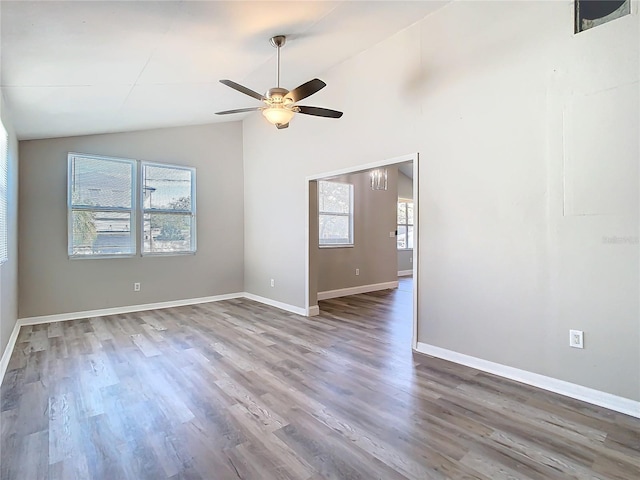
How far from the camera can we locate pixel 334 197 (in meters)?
6.54

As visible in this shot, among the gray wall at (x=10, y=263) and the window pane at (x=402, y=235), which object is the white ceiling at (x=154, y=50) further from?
the window pane at (x=402, y=235)

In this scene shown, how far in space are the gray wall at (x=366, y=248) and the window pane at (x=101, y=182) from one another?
3.28 m

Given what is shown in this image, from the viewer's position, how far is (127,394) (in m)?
2.51

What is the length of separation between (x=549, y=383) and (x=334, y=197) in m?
4.64

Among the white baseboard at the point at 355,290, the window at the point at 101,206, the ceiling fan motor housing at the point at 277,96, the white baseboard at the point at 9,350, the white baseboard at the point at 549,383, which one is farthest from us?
the white baseboard at the point at 355,290

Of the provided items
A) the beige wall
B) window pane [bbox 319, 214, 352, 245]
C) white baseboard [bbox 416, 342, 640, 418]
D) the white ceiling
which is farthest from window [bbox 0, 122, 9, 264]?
window pane [bbox 319, 214, 352, 245]

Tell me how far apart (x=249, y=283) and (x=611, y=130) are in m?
5.32

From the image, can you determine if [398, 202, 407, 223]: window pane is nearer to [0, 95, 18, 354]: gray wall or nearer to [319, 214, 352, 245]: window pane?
[319, 214, 352, 245]: window pane

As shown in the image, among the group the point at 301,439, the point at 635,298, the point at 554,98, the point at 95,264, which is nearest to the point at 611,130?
the point at 554,98

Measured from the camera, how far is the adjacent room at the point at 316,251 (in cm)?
193

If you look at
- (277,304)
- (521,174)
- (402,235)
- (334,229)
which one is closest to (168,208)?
(277,304)

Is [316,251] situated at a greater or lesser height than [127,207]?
lesser

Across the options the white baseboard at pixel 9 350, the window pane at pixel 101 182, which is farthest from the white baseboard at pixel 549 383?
the window pane at pixel 101 182

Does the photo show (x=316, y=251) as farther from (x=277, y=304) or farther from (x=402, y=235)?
(x=402, y=235)
